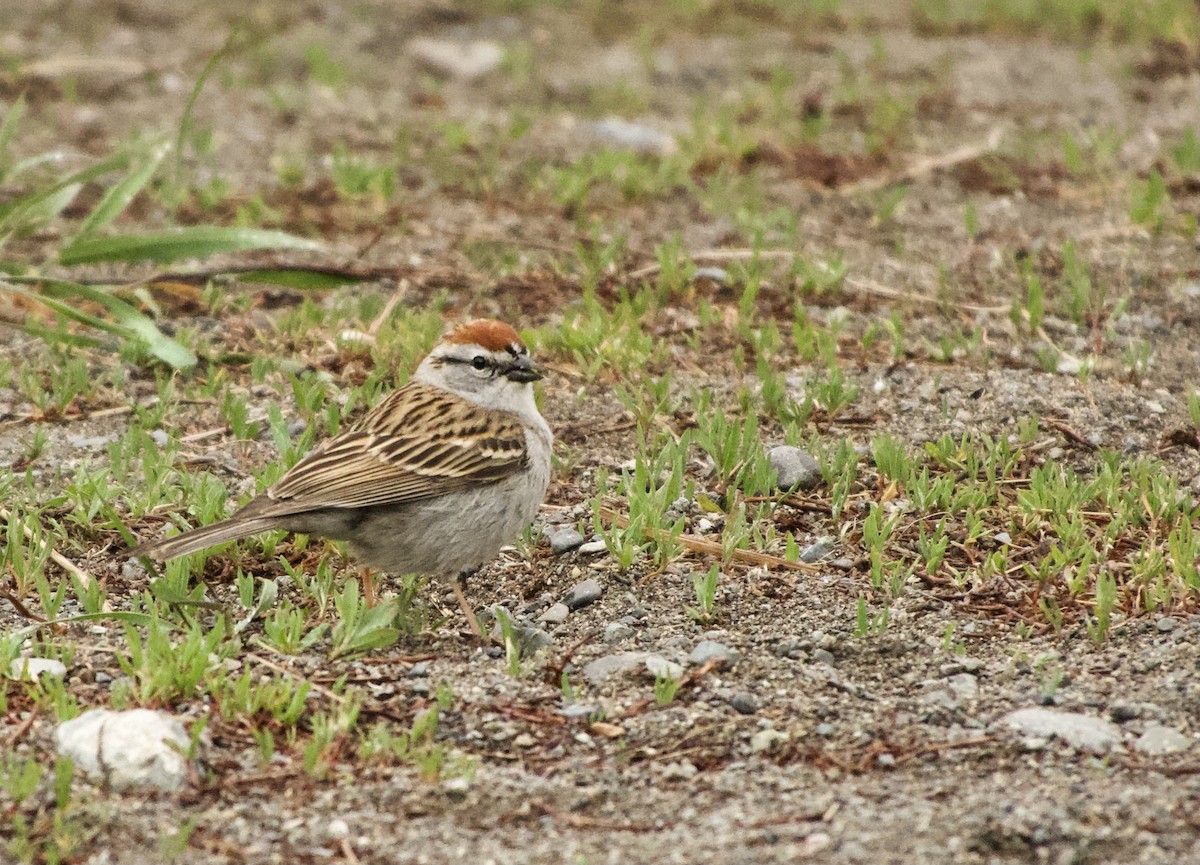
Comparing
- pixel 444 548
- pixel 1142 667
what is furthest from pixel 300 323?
pixel 1142 667

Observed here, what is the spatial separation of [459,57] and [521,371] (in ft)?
22.4

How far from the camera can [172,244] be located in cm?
834

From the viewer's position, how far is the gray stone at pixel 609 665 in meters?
5.30

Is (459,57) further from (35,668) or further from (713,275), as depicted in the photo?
(35,668)

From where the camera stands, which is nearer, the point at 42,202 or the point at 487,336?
the point at 487,336

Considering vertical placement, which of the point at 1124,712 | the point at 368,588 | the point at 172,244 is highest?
the point at 172,244

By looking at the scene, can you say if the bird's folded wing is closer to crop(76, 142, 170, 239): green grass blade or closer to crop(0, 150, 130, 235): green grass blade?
crop(0, 150, 130, 235): green grass blade

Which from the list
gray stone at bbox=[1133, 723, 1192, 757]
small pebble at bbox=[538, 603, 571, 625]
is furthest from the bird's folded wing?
gray stone at bbox=[1133, 723, 1192, 757]

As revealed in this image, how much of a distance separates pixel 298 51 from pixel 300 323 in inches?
211

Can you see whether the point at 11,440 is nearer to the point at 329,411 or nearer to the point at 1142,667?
the point at 329,411

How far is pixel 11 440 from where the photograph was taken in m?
7.09

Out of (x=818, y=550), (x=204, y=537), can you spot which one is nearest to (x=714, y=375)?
(x=818, y=550)

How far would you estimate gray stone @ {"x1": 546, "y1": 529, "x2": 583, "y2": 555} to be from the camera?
20.5 ft

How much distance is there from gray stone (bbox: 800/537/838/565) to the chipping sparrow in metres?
1.00
